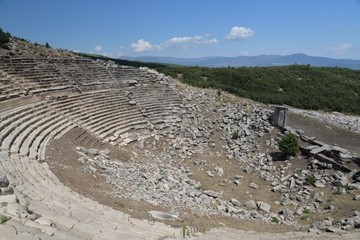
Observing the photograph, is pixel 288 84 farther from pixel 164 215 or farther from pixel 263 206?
pixel 164 215

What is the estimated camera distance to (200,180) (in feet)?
54.0

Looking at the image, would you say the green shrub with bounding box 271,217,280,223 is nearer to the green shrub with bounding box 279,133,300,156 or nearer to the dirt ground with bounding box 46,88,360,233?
the dirt ground with bounding box 46,88,360,233

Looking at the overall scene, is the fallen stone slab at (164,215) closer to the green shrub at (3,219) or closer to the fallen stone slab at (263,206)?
the fallen stone slab at (263,206)

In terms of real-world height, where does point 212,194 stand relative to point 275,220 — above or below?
above

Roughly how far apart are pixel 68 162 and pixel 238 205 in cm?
702

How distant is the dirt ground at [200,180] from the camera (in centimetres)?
1089

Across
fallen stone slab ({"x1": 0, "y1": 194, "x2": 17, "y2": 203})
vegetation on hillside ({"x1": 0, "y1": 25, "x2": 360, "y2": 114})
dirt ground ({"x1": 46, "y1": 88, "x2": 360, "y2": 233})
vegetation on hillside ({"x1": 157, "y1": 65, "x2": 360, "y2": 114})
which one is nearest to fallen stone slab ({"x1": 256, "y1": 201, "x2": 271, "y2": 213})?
dirt ground ({"x1": 46, "y1": 88, "x2": 360, "y2": 233})

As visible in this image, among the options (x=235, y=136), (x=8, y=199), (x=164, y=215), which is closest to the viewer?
(x=8, y=199)

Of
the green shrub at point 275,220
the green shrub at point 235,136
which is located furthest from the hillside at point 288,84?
the green shrub at point 275,220

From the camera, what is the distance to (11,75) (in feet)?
67.6

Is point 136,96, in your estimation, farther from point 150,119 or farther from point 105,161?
point 105,161

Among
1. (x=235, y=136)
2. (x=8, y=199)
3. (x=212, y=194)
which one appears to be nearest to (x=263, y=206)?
(x=212, y=194)

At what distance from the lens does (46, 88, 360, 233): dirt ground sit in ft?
35.7

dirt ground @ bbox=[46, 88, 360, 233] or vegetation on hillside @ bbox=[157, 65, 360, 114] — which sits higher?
vegetation on hillside @ bbox=[157, 65, 360, 114]
